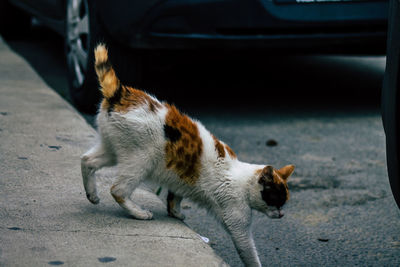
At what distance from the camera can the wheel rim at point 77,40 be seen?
4.94 metres

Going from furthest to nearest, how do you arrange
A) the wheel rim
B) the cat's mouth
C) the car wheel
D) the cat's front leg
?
the wheel rim → the car wheel → the cat's mouth → the cat's front leg

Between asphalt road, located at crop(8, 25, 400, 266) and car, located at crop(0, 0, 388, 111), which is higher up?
car, located at crop(0, 0, 388, 111)

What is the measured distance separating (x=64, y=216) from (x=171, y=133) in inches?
23.1

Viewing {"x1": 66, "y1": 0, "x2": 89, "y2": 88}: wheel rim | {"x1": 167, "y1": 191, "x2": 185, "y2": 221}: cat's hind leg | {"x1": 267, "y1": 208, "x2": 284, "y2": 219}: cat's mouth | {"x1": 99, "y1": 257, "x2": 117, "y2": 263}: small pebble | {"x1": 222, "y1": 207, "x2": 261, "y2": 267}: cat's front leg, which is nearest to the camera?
{"x1": 99, "y1": 257, "x2": 117, "y2": 263}: small pebble

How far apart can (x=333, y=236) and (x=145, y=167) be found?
1049 millimetres

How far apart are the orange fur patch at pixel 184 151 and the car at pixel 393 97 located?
0.83m

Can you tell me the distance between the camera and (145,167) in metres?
2.82

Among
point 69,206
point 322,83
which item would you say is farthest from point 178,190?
point 322,83

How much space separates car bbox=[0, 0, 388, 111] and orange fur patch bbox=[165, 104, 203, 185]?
176 cm

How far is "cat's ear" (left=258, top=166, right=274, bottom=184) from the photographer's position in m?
2.80

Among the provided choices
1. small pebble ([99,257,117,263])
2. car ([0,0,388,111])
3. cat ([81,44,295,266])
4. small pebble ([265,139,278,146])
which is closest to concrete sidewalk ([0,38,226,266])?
small pebble ([99,257,117,263])

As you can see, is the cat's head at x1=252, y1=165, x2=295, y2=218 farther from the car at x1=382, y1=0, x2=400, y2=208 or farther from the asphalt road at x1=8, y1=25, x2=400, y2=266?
the car at x1=382, y1=0, x2=400, y2=208

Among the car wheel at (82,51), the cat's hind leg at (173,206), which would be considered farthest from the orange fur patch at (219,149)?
the car wheel at (82,51)

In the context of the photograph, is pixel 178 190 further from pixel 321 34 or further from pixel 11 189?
pixel 321 34
